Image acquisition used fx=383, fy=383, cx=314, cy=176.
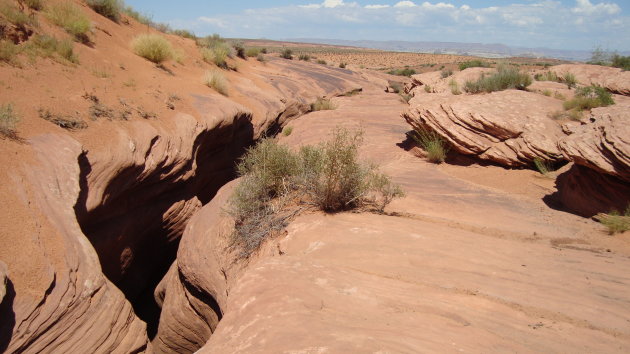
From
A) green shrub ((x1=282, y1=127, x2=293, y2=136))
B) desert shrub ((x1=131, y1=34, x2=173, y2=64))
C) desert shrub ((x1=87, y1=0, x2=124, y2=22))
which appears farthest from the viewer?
green shrub ((x1=282, y1=127, x2=293, y2=136))

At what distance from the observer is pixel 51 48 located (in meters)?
7.95

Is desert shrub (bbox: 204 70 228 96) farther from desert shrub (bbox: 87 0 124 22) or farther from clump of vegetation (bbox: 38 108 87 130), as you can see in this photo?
clump of vegetation (bbox: 38 108 87 130)

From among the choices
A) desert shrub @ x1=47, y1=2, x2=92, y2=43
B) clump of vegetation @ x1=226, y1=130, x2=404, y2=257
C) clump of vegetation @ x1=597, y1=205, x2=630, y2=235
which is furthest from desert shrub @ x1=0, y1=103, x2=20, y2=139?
clump of vegetation @ x1=597, y1=205, x2=630, y2=235

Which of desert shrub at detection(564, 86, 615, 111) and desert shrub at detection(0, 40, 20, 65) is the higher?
desert shrub at detection(0, 40, 20, 65)

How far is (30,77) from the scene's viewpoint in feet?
22.1

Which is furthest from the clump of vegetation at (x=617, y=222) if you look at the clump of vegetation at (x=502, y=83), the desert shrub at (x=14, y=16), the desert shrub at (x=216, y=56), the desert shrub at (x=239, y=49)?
the desert shrub at (x=239, y=49)

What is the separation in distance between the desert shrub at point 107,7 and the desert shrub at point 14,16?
453cm

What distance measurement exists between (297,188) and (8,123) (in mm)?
4044

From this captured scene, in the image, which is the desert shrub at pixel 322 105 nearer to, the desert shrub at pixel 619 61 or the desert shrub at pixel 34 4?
the desert shrub at pixel 34 4

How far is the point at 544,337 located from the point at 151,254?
7.00m

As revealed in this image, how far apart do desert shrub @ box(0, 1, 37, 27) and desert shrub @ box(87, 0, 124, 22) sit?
14.9ft

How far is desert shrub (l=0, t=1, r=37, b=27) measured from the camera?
776 centimetres

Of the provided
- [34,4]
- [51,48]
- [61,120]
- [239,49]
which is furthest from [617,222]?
[239,49]

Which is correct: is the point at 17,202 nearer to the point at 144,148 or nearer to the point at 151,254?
the point at 144,148
